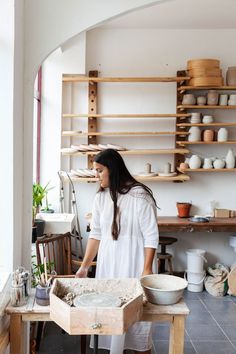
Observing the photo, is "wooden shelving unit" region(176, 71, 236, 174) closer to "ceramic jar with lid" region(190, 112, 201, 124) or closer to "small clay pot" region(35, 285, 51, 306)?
"ceramic jar with lid" region(190, 112, 201, 124)

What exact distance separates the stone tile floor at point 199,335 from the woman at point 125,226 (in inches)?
37.0

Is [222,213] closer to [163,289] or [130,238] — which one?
[130,238]

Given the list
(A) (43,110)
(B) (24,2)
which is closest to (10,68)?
(B) (24,2)

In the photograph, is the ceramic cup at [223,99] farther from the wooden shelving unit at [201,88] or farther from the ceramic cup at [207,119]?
the ceramic cup at [207,119]

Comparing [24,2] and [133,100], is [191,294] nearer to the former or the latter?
[133,100]

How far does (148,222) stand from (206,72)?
2.70 metres

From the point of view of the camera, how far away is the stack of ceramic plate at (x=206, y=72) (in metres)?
4.51

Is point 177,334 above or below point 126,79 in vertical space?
below

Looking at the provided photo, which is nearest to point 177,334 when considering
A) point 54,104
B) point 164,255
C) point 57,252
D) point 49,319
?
point 49,319

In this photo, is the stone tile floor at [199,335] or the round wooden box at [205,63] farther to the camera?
the round wooden box at [205,63]

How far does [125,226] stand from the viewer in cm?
237

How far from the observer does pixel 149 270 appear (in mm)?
2291

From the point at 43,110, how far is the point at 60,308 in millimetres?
3412

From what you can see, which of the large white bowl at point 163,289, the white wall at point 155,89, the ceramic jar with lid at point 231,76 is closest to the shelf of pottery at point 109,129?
the white wall at point 155,89
